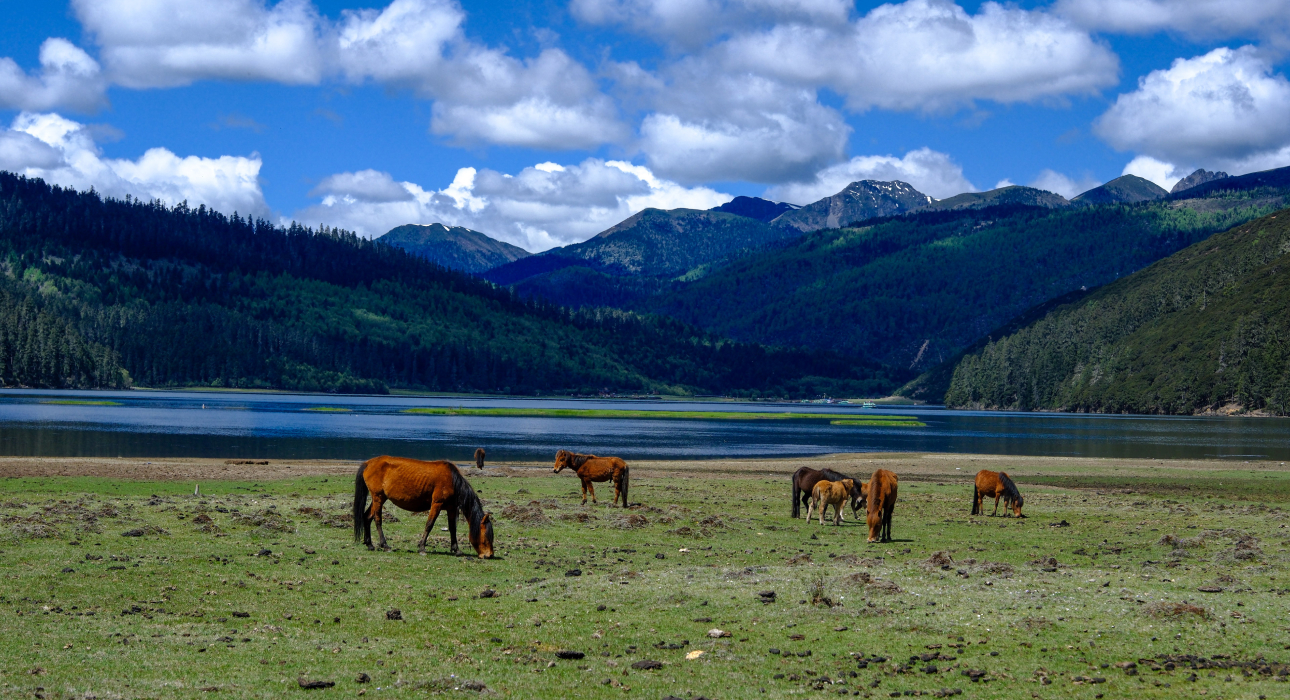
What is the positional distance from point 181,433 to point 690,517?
239 ft

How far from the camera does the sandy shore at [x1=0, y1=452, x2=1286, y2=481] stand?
50188 millimetres

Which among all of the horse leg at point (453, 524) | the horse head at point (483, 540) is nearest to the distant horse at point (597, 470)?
the horse leg at point (453, 524)

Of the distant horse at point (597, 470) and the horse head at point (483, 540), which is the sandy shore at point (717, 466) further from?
the horse head at point (483, 540)

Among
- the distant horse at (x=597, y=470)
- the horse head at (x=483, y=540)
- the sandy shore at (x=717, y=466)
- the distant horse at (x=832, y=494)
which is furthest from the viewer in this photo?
the sandy shore at (x=717, y=466)

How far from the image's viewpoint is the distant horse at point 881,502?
3039cm

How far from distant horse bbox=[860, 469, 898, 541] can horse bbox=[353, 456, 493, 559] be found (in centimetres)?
1209

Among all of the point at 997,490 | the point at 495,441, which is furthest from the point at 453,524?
the point at 495,441

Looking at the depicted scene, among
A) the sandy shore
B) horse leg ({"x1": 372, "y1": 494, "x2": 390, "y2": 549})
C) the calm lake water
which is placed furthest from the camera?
the calm lake water

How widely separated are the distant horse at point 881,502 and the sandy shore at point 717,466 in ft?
94.4

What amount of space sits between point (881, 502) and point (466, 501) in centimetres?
1284

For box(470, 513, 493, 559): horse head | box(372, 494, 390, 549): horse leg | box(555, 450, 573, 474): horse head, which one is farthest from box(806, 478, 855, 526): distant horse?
box(372, 494, 390, 549): horse leg

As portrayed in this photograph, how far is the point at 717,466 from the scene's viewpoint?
70188 mm

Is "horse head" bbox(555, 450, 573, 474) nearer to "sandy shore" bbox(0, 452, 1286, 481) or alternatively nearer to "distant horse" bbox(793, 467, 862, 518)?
"distant horse" bbox(793, 467, 862, 518)

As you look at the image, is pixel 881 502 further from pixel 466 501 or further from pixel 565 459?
pixel 565 459
